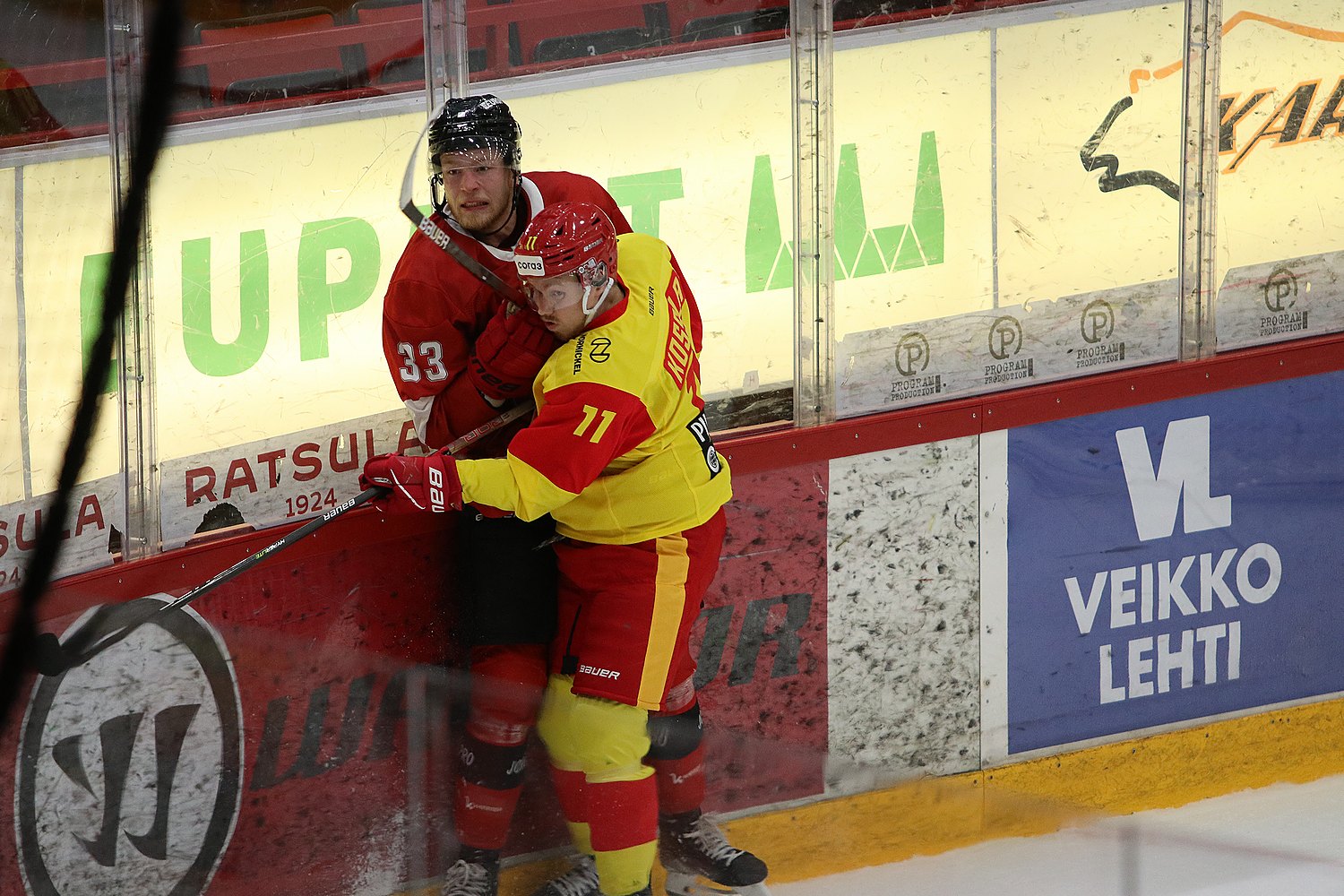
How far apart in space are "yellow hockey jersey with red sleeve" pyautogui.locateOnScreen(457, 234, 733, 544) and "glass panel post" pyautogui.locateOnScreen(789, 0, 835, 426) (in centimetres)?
44

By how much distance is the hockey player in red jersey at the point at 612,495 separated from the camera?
2.61 m

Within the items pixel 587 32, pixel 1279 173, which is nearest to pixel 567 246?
pixel 587 32

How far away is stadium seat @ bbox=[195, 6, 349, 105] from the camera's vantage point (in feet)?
8.99

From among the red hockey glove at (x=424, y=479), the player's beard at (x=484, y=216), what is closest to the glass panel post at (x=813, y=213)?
the player's beard at (x=484, y=216)

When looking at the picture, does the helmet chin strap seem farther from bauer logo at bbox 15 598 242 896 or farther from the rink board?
bauer logo at bbox 15 598 242 896

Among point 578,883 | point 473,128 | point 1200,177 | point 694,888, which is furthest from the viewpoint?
point 1200,177

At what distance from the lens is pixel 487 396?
2.82 meters

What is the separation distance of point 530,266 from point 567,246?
0.07 meters

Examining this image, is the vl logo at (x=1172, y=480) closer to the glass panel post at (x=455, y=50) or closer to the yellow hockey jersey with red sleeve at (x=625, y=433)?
the yellow hockey jersey with red sleeve at (x=625, y=433)

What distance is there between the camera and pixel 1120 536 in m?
3.75

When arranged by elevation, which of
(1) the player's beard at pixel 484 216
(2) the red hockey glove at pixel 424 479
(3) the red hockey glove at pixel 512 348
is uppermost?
(1) the player's beard at pixel 484 216

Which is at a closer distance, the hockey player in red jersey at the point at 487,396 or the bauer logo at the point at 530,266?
the bauer logo at the point at 530,266

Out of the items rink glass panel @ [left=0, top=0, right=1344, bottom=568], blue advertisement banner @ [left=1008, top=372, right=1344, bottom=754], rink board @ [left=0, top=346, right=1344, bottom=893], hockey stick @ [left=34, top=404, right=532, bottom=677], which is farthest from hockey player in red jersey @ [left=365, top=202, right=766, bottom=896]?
blue advertisement banner @ [left=1008, top=372, right=1344, bottom=754]

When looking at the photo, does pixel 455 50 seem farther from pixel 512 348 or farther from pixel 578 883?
pixel 578 883
